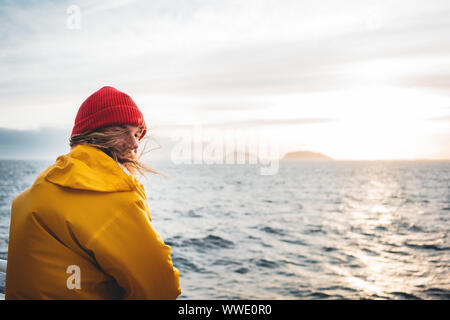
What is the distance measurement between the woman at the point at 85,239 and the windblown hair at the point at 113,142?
12 centimetres

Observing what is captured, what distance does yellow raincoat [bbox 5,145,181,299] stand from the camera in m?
1.36

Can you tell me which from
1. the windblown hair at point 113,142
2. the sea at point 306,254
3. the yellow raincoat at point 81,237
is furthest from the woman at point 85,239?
the sea at point 306,254

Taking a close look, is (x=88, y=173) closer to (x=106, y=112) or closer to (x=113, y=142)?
(x=113, y=142)

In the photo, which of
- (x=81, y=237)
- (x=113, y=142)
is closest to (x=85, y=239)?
(x=81, y=237)

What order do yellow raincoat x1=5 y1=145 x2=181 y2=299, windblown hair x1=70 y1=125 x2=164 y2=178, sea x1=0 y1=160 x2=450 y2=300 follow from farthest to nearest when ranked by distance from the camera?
sea x1=0 y1=160 x2=450 y2=300
windblown hair x1=70 y1=125 x2=164 y2=178
yellow raincoat x1=5 y1=145 x2=181 y2=299

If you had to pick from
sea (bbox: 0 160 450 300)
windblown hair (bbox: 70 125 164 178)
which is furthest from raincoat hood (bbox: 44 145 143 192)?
sea (bbox: 0 160 450 300)

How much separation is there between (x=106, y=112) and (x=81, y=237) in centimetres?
64

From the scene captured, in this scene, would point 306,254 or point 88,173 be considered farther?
A: point 306,254

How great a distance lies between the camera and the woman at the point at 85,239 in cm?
136

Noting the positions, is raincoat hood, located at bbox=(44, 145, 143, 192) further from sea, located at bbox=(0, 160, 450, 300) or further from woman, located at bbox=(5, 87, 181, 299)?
sea, located at bbox=(0, 160, 450, 300)

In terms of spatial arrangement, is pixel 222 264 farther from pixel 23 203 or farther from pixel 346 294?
pixel 23 203

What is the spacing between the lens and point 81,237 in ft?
4.43

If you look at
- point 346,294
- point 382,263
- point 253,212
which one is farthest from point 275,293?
point 253,212

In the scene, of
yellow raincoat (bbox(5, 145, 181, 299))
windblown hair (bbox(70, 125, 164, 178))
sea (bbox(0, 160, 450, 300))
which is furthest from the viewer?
sea (bbox(0, 160, 450, 300))
